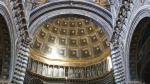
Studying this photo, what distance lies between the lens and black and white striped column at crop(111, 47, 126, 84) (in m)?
15.4

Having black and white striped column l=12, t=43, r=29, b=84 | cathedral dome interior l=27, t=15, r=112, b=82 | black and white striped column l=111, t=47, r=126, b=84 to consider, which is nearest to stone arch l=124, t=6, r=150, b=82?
black and white striped column l=111, t=47, r=126, b=84

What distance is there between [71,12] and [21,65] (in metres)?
7.28

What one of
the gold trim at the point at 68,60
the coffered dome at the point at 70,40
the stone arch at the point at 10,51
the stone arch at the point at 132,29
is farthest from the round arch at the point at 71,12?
the gold trim at the point at 68,60

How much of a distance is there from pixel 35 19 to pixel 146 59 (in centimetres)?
978

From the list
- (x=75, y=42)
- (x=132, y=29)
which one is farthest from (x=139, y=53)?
(x=75, y=42)

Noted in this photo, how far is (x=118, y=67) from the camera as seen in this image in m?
16.0

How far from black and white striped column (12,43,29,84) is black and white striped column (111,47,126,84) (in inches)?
264

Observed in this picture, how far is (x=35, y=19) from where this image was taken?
62.5 feet

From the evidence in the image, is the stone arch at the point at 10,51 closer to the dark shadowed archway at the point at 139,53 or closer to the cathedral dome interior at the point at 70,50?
the dark shadowed archway at the point at 139,53

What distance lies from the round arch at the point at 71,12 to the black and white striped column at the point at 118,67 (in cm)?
228

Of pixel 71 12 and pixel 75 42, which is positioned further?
pixel 75 42

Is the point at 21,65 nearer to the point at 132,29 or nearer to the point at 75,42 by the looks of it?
the point at 132,29

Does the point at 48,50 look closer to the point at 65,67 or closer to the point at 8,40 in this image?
the point at 65,67

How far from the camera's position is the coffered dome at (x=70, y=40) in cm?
2683
